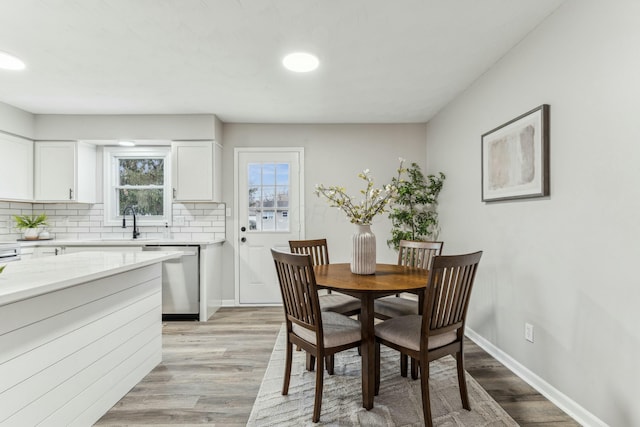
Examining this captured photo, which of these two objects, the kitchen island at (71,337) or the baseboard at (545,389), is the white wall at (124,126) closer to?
the kitchen island at (71,337)

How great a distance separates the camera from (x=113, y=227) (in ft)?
13.6

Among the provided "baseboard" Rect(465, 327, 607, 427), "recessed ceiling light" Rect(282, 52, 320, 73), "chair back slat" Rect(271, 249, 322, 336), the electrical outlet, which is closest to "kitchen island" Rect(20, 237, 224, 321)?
"chair back slat" Rect(271, 249, 322, 336)

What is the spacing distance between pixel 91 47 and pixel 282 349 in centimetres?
271

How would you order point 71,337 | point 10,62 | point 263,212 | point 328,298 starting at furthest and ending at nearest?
point 263,212 < point 328,298 < point 10,62 < point 71,337

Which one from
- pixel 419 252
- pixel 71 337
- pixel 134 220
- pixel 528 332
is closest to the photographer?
pixel 71 337

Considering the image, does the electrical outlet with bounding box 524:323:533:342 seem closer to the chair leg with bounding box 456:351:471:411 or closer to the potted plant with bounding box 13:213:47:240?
the chair leg with bounding box 456:351:471:411

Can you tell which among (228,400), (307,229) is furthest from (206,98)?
(228,400)

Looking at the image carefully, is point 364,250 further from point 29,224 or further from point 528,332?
point 29,224

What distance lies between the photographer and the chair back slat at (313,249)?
298 cm

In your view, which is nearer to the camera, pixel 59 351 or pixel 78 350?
pixel 59 351

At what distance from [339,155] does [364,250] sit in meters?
2.19

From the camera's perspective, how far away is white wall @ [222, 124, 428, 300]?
425cm

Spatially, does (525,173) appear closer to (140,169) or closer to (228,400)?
(228,400)

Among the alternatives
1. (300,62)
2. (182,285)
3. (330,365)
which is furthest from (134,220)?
(330,365)
